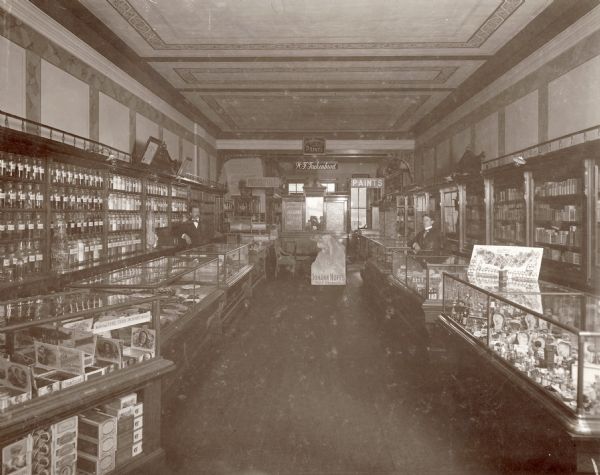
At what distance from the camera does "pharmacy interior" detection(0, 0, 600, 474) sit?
2.28 metres

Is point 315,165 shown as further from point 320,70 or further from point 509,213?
point 509,213

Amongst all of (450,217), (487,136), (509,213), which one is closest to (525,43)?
(487,136)

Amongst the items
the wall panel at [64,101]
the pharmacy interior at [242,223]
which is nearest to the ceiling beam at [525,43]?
the pharmacy interior at [242,223]

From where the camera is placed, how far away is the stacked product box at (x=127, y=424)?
7.47 feet

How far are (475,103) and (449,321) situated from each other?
6.96 m

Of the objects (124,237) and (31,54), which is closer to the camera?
(31,54)

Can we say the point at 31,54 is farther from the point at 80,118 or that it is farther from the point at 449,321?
the point at 449,321

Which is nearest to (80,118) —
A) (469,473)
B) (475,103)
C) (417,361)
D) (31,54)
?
(31,54)

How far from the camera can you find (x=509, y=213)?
7.34m

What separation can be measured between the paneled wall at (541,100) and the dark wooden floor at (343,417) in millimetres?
3815

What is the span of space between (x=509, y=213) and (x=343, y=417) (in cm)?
536

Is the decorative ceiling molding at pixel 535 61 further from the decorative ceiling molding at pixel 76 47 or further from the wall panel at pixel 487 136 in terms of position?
the decorative ceiling molding at pixel 76 47

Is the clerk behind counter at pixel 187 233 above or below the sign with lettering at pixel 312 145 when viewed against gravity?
below

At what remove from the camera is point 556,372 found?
2.38m
